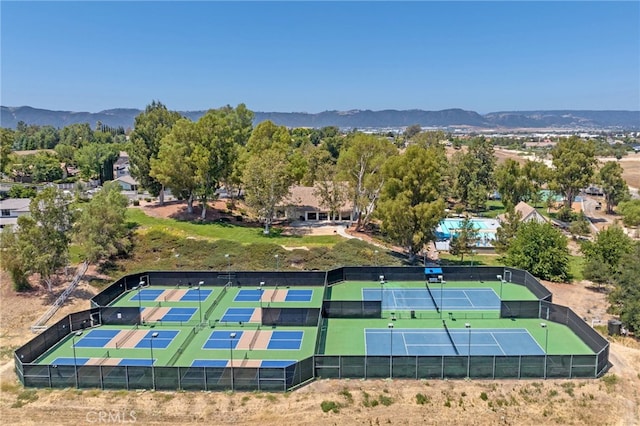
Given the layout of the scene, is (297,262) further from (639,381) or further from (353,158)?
(639,381)

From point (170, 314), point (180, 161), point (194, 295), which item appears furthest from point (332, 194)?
point (170, 314)

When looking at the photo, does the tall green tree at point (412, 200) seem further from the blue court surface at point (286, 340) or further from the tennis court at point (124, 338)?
the tennis court at point (124, 338)

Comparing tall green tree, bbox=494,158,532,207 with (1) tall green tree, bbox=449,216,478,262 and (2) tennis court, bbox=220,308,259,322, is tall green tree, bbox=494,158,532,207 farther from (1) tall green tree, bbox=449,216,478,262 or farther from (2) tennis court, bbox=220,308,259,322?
(2) tennis court, bbox=220,308,259,322

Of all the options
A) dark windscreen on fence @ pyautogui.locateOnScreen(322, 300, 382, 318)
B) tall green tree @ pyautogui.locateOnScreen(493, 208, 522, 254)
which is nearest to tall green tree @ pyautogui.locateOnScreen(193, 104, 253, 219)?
dark windscreen on fence @ pyautogui.locateOnScreen(322, 300, 382, 318)

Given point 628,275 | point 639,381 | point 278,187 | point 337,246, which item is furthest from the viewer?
point 278,187

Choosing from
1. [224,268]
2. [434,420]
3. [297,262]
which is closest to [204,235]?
[224,268]

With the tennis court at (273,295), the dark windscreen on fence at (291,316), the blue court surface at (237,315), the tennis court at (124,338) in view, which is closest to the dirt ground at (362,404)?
the tennis court at (124,338)
